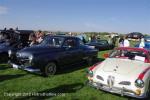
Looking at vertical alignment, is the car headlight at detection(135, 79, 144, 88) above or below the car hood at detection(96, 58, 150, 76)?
below

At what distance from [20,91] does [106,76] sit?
269 centimetres

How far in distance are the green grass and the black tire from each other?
0.22m

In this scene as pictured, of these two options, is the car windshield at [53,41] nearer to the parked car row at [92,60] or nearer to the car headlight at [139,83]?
the parked car row at [92,60]

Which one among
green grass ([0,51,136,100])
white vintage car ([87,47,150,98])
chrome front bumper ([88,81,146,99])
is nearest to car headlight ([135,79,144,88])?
white vintage car ([87,47,150,98])

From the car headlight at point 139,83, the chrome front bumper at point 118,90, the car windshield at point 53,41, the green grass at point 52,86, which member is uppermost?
the car windshield at point 53,41

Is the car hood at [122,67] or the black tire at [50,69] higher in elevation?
the car hood at [122,67]

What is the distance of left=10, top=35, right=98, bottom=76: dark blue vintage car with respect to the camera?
8.81 meters

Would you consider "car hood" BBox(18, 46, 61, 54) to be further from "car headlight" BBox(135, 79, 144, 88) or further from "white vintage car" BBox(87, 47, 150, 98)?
"car headlight" BBox(135, 79, 144, 88)

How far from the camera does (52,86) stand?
25.5 feet

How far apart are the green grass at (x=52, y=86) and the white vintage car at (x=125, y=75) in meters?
0.41

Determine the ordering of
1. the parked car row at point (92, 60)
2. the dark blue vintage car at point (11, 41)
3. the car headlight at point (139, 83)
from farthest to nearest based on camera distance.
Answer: the dark blue vintage car at point (11, 41)
the parked car row at point (92, 60)
the car headlight at point (139, 83)

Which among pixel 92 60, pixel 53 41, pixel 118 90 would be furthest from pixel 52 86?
pixel 92 60

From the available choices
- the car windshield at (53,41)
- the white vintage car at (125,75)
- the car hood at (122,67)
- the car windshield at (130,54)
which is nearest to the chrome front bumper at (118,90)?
the white vintage car at (125,75)

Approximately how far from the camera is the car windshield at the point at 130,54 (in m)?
7.74
